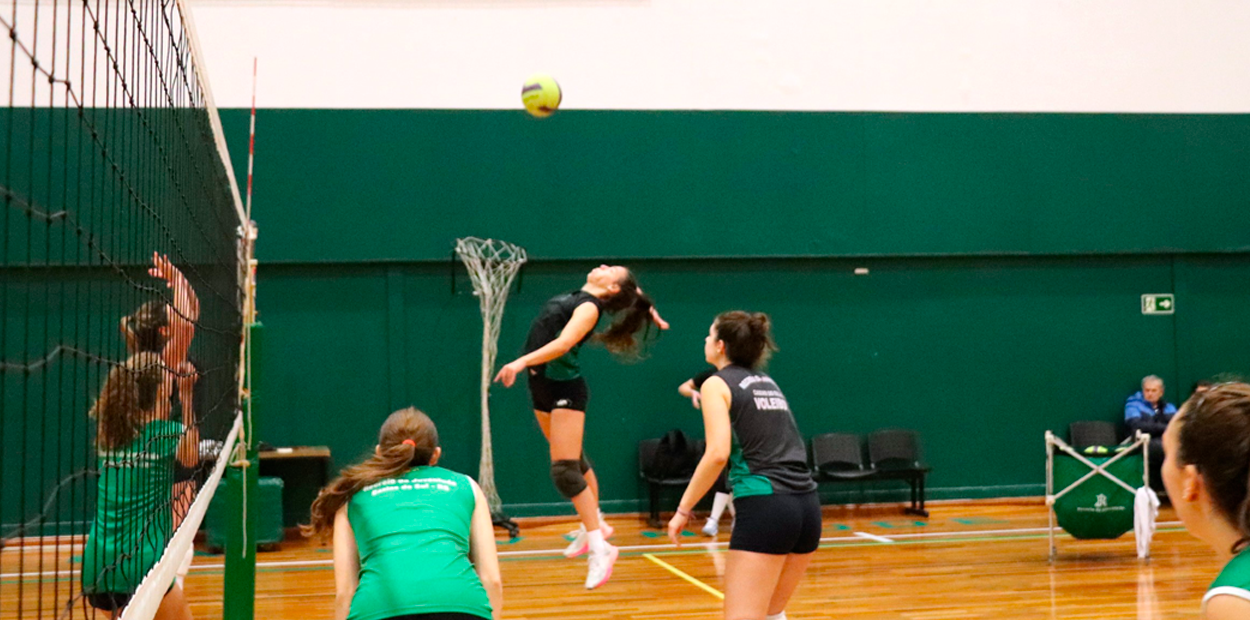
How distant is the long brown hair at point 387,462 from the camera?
3.14 m

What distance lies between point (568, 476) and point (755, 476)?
221cm

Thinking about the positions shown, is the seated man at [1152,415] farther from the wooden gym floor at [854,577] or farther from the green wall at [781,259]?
the wooden gym floor at [854,577]

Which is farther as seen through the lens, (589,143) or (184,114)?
(589,143)

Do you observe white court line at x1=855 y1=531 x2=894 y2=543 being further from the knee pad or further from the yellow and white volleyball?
the yellow and white volleyball

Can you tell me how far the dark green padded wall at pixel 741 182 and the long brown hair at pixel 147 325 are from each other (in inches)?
259

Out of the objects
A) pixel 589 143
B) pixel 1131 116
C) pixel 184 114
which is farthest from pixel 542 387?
pixel 1131 116

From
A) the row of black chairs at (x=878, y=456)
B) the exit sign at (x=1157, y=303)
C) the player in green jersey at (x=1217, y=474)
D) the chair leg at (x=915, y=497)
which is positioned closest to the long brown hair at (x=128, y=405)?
the player in green jersey at (x=1217, y=474)

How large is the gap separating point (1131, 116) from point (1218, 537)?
10417 millimetres

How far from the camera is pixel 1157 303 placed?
11.1 metres

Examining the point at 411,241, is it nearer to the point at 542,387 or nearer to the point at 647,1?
the point at 647,1

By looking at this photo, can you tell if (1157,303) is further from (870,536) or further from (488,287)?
(488,287)

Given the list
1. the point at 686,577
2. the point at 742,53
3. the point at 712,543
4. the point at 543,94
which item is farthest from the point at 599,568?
the point at 742,53

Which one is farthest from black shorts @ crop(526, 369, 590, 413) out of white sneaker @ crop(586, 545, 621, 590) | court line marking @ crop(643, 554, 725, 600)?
court line marking @ crop(643, 554, 725, 600)

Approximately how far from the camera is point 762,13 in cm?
1070
